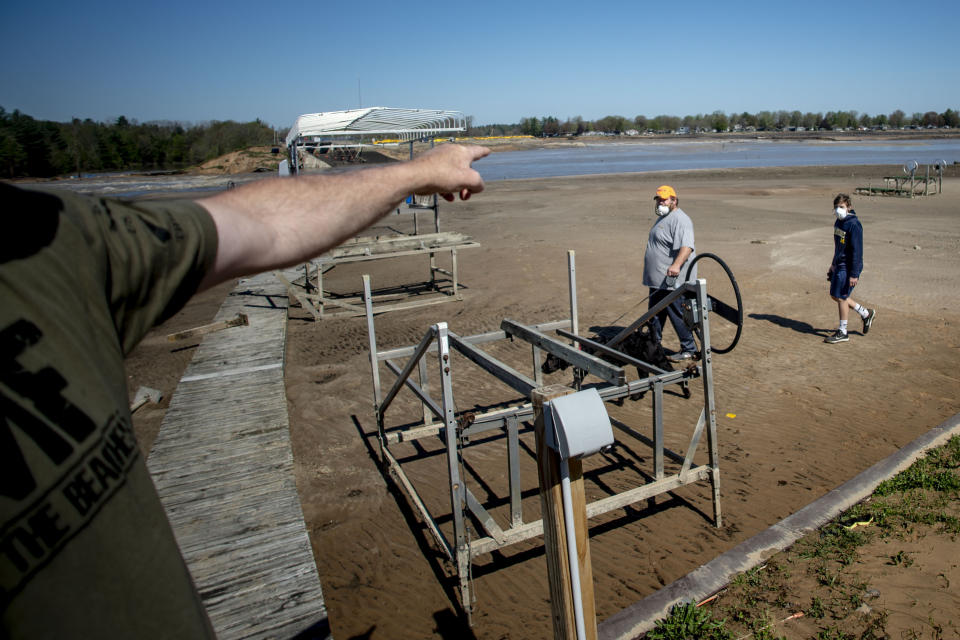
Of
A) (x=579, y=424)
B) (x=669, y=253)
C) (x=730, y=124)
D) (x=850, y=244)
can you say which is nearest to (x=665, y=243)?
(x=669, y=253)

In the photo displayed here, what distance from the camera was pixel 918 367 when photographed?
7.45m

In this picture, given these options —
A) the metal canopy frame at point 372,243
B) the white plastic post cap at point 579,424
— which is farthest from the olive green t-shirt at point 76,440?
the metal canopy frame at point 372,243

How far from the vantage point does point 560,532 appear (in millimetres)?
2045

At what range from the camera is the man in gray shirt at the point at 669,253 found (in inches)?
292

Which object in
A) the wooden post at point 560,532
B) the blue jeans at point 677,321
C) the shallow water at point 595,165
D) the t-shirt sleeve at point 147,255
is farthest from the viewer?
the shallow water at point 595,165

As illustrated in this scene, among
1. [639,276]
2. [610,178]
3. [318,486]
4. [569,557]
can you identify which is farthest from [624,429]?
[610,178]

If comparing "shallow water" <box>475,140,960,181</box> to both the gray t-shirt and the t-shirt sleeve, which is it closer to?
the gray t-shirt

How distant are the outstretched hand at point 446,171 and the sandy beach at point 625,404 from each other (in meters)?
3.18

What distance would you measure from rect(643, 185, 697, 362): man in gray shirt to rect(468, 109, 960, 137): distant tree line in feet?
463

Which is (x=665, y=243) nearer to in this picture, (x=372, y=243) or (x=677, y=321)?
(x=677, y=321)

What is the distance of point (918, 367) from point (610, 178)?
34071 mm

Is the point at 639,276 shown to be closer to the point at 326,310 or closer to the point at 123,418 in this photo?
the point at 326,310

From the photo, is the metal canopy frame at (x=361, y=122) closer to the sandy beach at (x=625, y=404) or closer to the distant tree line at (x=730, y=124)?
the sandy beach at (x=625, y=404)

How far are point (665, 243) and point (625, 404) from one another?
2.10m
